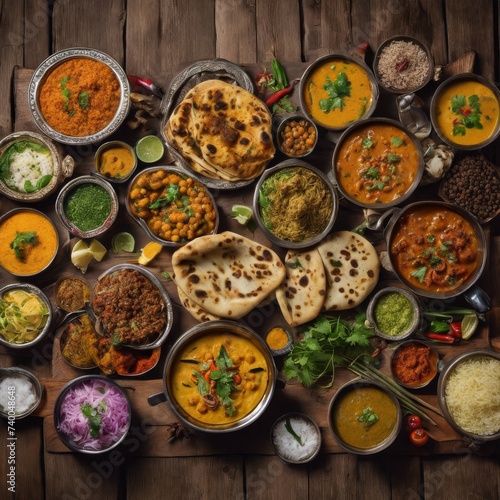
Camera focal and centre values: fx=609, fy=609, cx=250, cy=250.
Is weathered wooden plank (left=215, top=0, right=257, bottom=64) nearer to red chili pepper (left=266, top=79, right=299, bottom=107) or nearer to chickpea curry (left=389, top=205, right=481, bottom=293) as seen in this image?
red chili pepper (left=266, top=79, right=299, bottom=107)

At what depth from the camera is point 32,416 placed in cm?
539

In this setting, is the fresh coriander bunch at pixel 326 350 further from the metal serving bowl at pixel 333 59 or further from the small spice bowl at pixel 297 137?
the metal serving bowl at pixel 333 59

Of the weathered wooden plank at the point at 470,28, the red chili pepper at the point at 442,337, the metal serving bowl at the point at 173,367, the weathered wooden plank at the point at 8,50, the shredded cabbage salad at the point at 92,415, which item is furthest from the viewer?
the weathered wooden plank at the point at 470,28

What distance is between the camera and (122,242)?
5457 millimetres

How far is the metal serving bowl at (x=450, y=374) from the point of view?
16.7 ft

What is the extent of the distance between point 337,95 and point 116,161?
2.06 meters

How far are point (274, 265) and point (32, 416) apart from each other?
99.4 inches

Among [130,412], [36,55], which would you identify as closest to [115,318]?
[130,412]

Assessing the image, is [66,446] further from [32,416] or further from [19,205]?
[19,205]

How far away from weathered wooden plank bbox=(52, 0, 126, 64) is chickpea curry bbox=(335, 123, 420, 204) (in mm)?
2312

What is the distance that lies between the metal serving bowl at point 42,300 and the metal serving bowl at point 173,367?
3.61ft

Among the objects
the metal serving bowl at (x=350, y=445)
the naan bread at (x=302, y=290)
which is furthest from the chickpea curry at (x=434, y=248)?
the metal serving bowl at (x=350, y=445)

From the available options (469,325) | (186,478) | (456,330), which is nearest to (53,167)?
(186,478)

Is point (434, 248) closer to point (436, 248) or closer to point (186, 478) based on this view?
point (436, 248)
